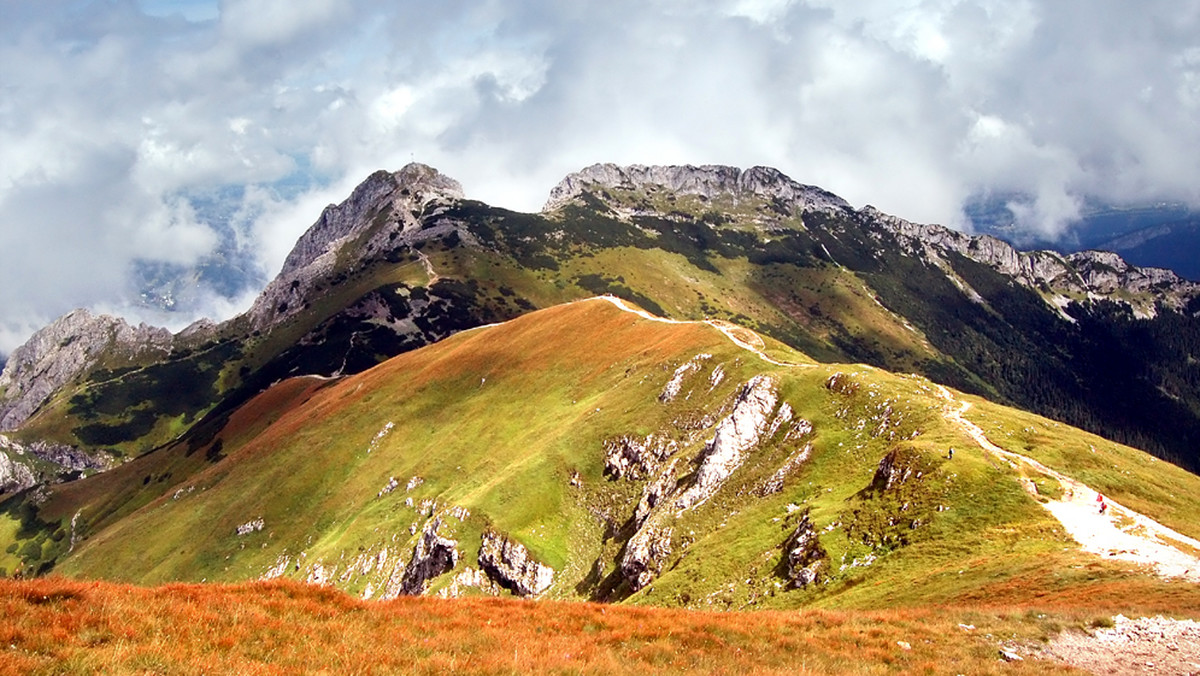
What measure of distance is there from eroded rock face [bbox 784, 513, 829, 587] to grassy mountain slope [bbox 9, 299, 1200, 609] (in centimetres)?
26

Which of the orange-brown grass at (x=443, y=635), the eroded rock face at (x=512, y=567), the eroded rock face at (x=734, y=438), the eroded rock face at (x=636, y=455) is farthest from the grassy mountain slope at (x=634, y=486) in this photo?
the orange-brown grass at (x=443, y=635)

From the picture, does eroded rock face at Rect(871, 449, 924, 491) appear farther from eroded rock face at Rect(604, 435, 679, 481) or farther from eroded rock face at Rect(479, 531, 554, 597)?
eroded rock face at Rect(479, 531, 554, 597)

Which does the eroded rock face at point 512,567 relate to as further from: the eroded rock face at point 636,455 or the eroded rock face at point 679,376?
the eroded rock face at point 679,376

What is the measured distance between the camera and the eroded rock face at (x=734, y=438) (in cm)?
6003

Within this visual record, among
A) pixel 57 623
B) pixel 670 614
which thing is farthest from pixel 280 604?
pixel 670 614

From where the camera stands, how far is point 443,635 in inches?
664

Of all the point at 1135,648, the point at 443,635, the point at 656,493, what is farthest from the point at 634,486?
the point at 443,635

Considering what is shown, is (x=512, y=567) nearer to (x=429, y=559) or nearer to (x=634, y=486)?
(x=429, y=559)

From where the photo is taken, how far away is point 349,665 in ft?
44.1

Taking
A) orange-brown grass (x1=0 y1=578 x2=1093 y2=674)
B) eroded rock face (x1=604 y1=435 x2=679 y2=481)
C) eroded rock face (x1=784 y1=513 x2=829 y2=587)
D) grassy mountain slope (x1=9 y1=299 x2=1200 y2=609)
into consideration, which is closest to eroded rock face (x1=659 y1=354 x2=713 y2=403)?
grassy mountain slope (x1=9 y1=299 x2=1200 y2=609)

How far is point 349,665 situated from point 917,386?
64.8 metres

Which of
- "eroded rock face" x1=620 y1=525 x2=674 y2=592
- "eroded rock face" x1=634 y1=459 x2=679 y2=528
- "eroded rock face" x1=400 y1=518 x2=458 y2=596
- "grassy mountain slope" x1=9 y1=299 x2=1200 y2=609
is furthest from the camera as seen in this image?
"eroded rock face" x1=400 y1=518 x2=458 y2=596

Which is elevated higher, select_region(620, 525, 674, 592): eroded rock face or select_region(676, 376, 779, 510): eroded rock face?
select_region(676, 376, 779, 510): eroded rock face

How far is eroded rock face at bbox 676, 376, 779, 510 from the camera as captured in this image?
60.0 metres
